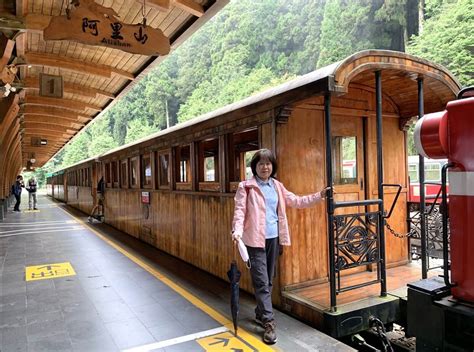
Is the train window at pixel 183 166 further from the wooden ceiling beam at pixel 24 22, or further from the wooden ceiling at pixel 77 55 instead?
the wooden ceiling beam at pixel 24 22

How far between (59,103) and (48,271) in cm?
773

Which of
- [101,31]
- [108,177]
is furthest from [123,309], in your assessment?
[108,177]

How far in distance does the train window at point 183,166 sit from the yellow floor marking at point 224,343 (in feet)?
10.4

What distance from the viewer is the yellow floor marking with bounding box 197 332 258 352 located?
3.24 metres

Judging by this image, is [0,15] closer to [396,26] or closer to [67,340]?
[67,340]

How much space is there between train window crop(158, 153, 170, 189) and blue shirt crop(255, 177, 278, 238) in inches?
143

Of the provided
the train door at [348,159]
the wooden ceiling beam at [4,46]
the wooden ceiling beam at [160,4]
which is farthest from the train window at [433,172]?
the wooden ceiling beam at [4,46]

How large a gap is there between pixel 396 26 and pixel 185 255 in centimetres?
3676

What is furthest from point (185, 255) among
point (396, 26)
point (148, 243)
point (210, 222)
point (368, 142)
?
point (396, 26)

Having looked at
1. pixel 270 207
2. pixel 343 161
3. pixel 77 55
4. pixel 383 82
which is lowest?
pixel 270 207

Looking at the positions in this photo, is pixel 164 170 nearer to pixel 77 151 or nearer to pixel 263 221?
pixel 263 221

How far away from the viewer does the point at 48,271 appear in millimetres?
6125

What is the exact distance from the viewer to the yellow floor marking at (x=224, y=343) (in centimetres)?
324

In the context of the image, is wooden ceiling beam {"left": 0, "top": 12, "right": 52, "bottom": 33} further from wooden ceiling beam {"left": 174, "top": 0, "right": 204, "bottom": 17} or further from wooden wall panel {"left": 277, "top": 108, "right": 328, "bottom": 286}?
Answer: wooden wall panel {"left": 277, "top": 108, "right": 328, "bottom": 286}
